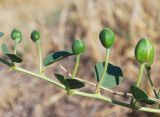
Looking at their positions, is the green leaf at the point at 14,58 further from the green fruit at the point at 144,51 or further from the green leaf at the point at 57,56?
the green fruit at the point at 144,51

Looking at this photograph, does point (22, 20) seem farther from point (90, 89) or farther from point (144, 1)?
point (90, 89)

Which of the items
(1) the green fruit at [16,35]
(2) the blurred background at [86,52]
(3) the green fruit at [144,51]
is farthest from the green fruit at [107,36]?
(2) the blurred background at [86,52]

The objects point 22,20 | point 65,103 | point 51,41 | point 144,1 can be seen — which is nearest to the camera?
point 65,103

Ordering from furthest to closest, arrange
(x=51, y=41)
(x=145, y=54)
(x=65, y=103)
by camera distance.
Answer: (x=51, y=41) < (x=65, y=103) < (x=145, y=54)

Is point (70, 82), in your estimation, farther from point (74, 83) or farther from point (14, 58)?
point (14, 58)

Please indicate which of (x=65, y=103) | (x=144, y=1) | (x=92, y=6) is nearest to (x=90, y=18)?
(x=92, y=6)

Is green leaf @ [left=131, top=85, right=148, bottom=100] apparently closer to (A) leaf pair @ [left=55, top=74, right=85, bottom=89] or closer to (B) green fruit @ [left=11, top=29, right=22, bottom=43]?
(A) leaf pair @ [left=55, top=74, right=85, bottom=89]

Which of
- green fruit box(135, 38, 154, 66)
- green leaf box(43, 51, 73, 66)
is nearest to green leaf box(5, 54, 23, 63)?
green leaf box(43, 51, 73, 66)
